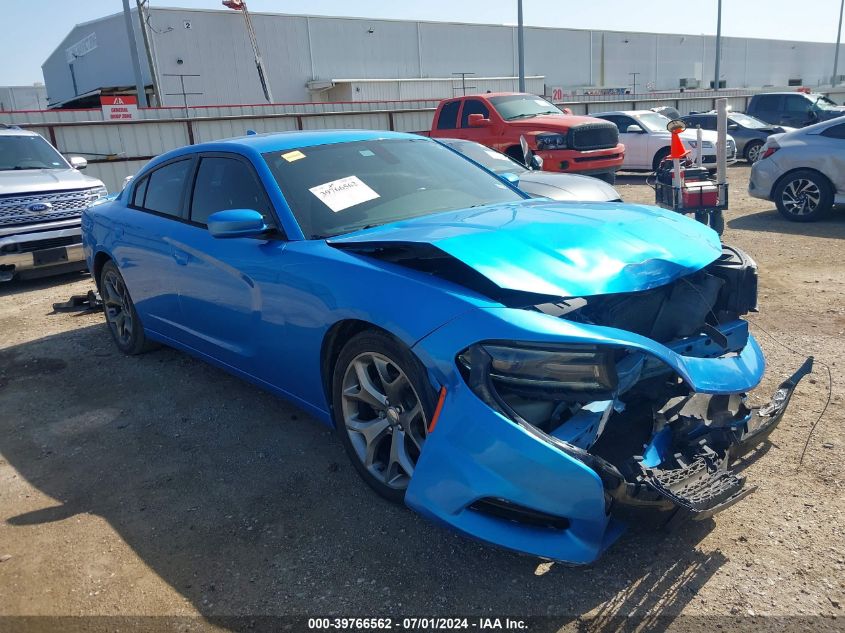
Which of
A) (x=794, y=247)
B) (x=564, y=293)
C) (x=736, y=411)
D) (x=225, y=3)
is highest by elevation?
(x=225, y=3)

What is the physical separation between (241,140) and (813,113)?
20564 mm

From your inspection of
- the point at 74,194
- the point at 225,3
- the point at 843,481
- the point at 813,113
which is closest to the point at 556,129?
the point at 74,194

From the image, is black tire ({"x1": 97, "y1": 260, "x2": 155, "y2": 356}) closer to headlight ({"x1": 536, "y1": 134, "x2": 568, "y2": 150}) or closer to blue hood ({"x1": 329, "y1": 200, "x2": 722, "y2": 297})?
blue hood ({"x1": 329, "y1": 200, "x2": 722, "y2": 297})

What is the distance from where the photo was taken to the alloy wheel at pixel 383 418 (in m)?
2.77

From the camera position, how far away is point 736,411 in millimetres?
2742

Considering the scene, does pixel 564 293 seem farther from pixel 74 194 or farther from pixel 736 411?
pixel 74 194

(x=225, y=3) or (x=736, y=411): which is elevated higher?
(x=225, y=3)

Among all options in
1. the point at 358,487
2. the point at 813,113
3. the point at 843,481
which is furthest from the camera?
the point at 813,113

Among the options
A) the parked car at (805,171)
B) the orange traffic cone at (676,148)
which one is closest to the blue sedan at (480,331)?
the orange traffic cone at (676,148)

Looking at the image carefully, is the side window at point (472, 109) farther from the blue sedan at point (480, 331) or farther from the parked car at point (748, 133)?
the blue sedan at point (480, 331)

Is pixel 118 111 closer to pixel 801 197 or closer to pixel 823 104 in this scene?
pixel 801 197

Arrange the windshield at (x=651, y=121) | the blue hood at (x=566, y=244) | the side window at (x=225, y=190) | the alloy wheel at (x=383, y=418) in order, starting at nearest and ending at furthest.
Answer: the blue hood at (x=566, y=244)
the alloy wheel at (x=383, y=418)
the side window at (x=225, y=190)
the windshield at (x=651, y=121)

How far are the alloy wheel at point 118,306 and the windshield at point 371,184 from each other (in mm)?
2208

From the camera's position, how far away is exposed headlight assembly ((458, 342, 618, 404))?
2342 mm
